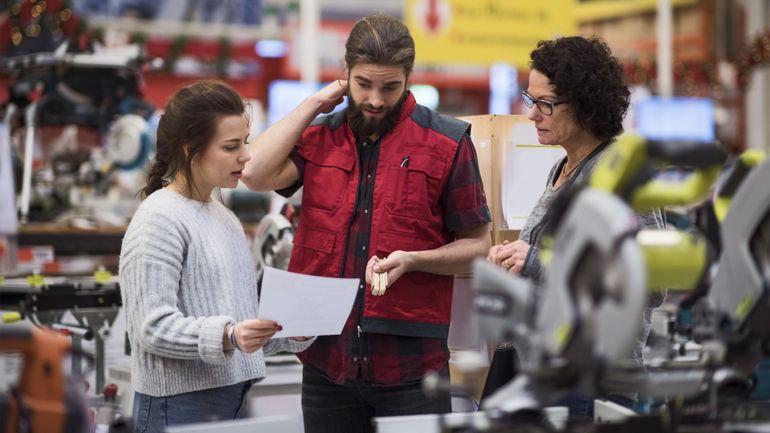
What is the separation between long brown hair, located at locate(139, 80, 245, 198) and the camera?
7.74 feet

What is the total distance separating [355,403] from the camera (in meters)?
2.54

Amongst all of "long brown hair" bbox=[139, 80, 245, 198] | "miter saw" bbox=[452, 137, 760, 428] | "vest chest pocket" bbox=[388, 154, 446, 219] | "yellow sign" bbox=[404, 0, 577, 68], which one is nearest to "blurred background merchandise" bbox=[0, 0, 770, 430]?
"yellow sign" bbox=[404, 0, 577, 68]

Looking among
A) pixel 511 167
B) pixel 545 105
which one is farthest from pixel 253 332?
pixel 511 167

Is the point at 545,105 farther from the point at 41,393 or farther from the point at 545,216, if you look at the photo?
the point at 41,393

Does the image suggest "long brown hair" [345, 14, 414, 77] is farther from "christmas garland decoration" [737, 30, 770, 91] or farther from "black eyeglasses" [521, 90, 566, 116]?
"christmas garland decoration" [737, 30, 770, 91]

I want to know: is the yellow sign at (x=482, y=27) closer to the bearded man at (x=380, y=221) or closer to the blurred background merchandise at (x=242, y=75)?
the blurred background merchandise at (x=242, y=75)

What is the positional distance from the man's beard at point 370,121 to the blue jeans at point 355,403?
61 centimetres

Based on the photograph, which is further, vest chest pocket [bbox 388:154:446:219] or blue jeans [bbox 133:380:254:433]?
vest chest pocket [bbox 388:154:446:219]

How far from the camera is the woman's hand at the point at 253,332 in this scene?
2121 mm

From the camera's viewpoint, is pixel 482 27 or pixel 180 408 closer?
pixel 180 408

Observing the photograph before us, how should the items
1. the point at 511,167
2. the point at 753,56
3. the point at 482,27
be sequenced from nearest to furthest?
the point at 511,167 → the point at 482,27 → the point at 753,56

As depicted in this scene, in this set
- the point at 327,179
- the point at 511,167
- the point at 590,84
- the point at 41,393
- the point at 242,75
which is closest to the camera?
the point at 41,393

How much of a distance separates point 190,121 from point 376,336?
2.23ft

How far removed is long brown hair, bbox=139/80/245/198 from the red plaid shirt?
0.39 metres
